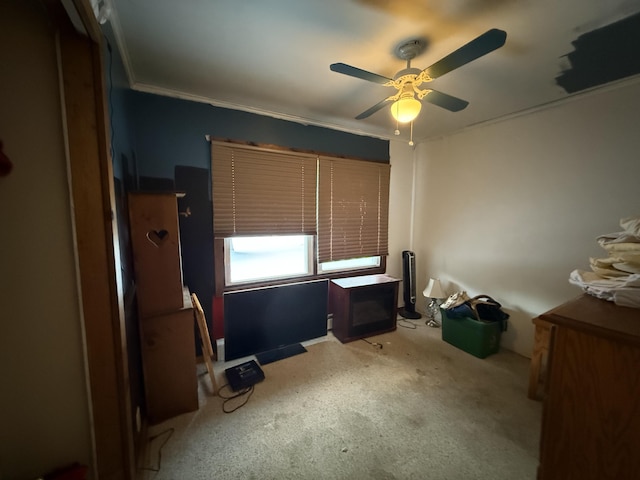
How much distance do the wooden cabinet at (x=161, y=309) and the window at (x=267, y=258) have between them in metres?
0.77

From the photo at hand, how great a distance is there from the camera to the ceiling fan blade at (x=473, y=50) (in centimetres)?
99

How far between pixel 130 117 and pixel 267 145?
1.11 m

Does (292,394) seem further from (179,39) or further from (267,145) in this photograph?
(179,39)

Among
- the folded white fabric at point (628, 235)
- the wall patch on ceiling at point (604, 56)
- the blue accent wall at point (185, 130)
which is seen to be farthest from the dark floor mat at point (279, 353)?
the wall patch on ceiling at point (604, 56)

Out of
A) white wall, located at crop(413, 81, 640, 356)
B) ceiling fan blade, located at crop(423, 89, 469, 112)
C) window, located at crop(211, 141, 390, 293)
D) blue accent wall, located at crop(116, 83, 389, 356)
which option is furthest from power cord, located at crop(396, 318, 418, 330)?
ceiling fan blade, located at crop(423, 89, 469, 112)

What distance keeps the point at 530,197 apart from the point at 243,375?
3205 mm

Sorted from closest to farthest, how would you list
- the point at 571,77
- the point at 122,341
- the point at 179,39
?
the point at 122,341
the point at 179,39
the point at 571,77

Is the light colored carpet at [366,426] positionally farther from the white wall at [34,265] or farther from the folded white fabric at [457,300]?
the white wall at [34,265]

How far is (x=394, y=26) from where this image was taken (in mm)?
1325

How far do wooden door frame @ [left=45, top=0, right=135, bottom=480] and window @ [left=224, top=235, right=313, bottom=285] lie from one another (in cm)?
140

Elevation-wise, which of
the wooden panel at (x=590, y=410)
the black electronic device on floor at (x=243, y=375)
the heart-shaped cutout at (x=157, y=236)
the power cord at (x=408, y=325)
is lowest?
the power cord at (x=408, y=325)

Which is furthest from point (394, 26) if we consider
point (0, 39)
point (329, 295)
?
point (329, 295)

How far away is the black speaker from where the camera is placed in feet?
11.0

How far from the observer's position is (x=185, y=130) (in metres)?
2.16
